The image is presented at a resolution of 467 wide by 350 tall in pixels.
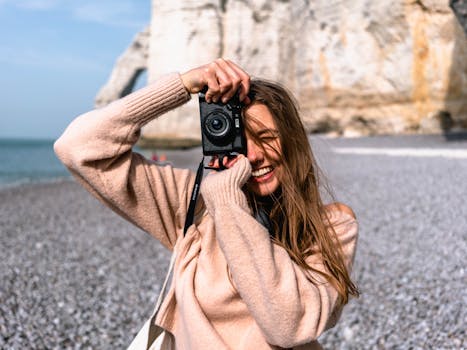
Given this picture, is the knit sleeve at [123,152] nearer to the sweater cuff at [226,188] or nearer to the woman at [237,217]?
the woman at [237,217]

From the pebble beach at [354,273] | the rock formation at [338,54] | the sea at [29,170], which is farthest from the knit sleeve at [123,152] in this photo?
the sea at [29,170]

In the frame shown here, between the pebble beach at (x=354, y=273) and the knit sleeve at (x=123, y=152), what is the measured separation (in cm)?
56

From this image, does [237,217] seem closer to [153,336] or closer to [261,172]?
[261,172]

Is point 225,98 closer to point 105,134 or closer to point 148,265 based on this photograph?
point 105,134

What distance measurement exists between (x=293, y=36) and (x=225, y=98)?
2292 cm

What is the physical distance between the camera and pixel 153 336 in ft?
4.17

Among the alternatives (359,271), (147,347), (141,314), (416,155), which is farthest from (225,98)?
(416,155)

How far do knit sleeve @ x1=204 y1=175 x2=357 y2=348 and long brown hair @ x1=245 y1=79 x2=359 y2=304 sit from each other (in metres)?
0.12

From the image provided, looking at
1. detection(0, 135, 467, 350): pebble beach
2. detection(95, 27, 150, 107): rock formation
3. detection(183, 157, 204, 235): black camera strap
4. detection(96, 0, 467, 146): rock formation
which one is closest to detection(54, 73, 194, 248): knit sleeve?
detection(183, 157, 204, 235): black camera strap

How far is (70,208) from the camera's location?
30.7 feet

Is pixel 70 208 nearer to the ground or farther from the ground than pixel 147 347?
nearer to the ground

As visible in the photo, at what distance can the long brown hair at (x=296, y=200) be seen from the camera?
1216mm

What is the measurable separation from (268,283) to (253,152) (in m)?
0.34

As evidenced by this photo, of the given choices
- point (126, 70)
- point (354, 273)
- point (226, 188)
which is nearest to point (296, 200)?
point (226, 188)
